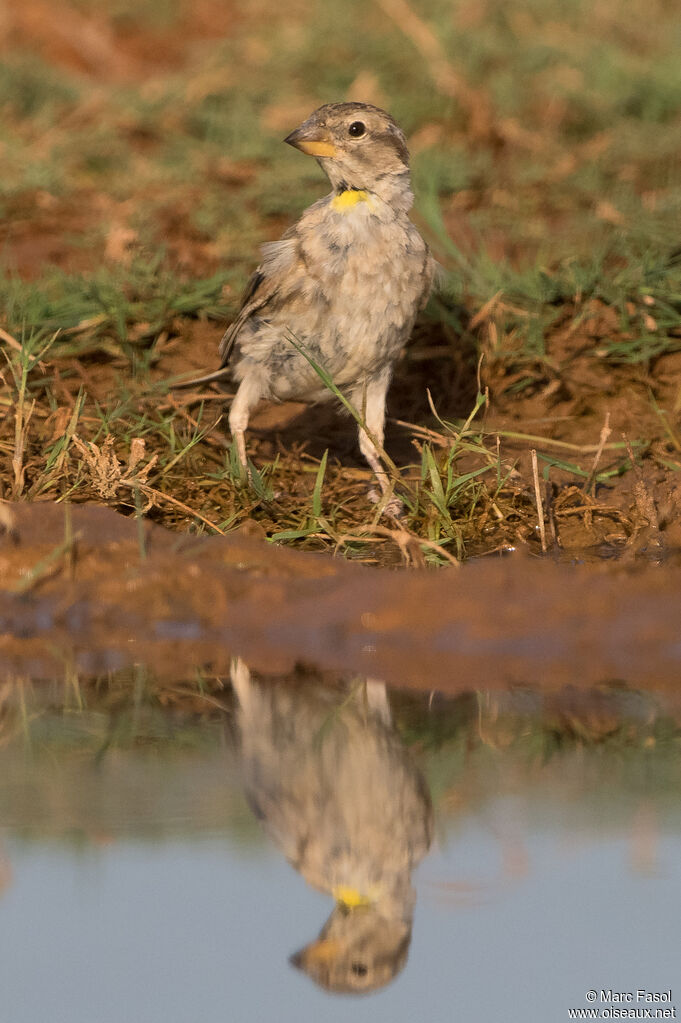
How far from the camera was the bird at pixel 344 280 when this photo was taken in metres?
5.01

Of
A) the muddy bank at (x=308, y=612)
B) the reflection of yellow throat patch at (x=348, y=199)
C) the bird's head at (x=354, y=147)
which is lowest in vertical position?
the muddy bank at (x=308, y=612)

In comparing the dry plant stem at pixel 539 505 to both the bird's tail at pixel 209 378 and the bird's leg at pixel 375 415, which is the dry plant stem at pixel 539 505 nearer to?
the bird's leg at pixel 375 415

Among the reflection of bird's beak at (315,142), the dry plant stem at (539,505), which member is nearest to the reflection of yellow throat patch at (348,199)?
the reflection of bird's beak at (315,142)

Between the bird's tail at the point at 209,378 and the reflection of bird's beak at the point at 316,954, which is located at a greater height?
the reflection of bird's beak at the point at 316,954

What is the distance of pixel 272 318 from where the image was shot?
5.17 m

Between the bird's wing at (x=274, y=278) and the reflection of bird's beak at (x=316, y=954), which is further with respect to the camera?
the bird's wing at (x=274, y=278)

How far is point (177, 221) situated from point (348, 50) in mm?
2830

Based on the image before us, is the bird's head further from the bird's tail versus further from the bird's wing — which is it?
the bird's tail

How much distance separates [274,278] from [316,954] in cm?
326

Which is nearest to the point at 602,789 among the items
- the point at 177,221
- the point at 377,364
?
the point at 377,364

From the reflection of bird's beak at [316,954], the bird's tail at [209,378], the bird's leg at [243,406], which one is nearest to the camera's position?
the reflection of bird's beak at [316,954]

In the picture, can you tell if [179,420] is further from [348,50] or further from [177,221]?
[348,50]

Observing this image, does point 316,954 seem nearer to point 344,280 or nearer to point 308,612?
point 308,612

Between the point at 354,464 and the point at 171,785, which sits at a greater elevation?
the point at 171,785
